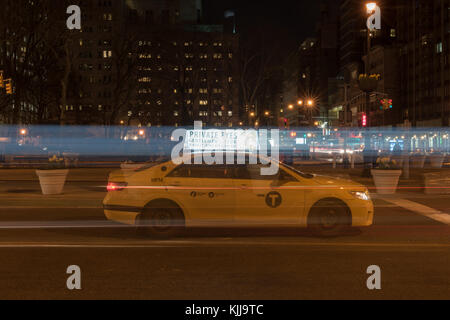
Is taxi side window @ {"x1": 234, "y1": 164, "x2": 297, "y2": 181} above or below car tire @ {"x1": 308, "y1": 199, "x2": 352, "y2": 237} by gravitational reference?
above

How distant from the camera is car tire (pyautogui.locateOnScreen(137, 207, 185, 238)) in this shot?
9125 mm

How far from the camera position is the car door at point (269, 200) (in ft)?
30.2

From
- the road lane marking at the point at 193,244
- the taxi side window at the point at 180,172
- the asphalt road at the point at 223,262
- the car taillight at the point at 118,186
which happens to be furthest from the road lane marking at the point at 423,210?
the car taillight at the point at 118,186

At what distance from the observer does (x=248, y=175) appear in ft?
30.8

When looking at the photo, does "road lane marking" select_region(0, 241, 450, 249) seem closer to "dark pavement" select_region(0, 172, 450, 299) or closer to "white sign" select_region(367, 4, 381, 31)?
"dark pavement" select_region(0, 172, 450, 299)

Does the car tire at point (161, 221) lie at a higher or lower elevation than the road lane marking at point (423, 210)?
higher

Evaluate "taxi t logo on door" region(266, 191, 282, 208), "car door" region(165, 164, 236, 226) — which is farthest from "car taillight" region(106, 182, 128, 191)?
"taxi t logo on door" region(266, 191, 282, 208)

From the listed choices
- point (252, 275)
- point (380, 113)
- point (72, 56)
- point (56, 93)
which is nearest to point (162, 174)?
point (252, 275)

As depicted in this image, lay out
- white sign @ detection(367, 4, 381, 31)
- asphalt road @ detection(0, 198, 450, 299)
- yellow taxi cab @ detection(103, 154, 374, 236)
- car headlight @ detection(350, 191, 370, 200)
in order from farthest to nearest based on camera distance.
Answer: white sign @ detection(367, 4, 381, 31)
car headlight @ detection(350, 191, 370, 200)
yellow taxi cab @ detection(103, 154, 374, 236)
asphalt road @ detection(0, 198, 450, 299)

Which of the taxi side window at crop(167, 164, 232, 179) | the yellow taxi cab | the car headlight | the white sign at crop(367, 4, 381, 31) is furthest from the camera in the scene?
the white sign at crop(367, 4, 381, 31)

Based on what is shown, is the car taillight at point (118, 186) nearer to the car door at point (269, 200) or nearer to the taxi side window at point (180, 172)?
the taxi side window at point (180, 172)

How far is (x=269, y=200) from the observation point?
30.2 ft

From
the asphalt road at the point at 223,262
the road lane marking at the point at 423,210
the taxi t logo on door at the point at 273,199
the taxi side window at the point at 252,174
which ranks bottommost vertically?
the asphalt road at the point at 223,262

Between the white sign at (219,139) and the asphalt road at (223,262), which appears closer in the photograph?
the asphalt road at (223,262)
